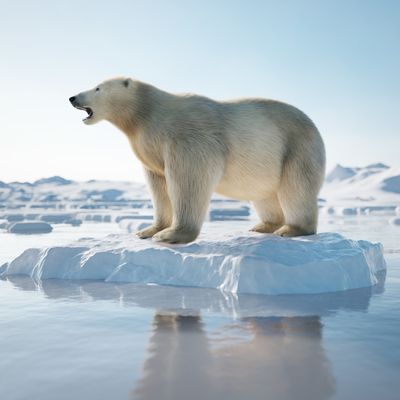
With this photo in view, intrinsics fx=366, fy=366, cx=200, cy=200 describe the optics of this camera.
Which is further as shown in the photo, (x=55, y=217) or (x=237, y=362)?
(x=55, y=217)

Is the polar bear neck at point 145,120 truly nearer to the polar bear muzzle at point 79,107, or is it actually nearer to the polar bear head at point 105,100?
the polar bear head at point 105,100

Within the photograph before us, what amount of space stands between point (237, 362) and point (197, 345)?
328 mm

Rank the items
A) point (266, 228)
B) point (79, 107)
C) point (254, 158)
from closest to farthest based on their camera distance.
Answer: point (79, 107) < point (254, 158) < point (266, 228)

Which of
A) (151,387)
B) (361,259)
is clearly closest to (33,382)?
(151,387)

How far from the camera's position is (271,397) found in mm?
1567

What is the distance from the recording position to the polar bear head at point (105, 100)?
422 centimetres

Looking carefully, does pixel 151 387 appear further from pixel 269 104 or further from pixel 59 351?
pixel 269 104

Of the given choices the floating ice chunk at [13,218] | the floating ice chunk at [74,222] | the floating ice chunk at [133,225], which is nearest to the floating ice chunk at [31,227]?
the floating ice chunk at [133,225]

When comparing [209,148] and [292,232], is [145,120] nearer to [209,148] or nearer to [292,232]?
[209,148]

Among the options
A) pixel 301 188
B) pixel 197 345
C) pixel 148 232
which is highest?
pixel 301 188

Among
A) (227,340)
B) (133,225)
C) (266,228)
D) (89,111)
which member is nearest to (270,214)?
(266,228)

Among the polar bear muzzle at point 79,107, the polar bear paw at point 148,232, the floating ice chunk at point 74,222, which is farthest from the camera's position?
the floating ice chunk at point 74,222

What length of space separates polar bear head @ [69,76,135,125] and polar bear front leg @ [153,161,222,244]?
1011 mm

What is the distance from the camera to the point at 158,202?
4695mm
